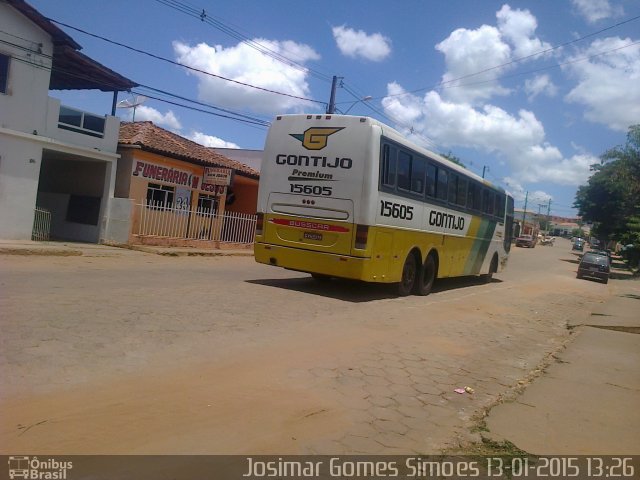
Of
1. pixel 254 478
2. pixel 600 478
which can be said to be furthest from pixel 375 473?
pixel 600 478

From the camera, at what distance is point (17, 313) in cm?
674

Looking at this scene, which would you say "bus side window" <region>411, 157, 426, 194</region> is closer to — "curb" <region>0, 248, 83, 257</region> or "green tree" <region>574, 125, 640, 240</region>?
"curb" <region>0, 248, 83, 257</region>

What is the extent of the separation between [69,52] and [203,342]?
14471 mm

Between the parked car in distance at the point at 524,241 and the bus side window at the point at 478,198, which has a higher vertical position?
the parked car in distance at the point at 524,241

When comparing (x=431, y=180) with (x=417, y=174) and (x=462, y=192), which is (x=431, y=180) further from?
(x=462, y=192)

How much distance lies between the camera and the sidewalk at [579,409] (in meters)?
4.38

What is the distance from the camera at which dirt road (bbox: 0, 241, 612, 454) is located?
400 centimetres

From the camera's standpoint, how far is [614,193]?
42.8 m

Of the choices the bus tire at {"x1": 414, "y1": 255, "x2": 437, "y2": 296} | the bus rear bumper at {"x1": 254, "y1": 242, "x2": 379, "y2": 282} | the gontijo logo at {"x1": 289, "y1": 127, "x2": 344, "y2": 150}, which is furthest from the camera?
the bus tire at {"x1": 414, "y1": 255, "x2": 437, "y2": 296}

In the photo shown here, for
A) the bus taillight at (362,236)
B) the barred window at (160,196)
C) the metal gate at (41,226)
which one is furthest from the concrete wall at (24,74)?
the bus taillight at (362,236)

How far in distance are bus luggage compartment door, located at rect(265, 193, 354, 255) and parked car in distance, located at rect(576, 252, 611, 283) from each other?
79.9ft

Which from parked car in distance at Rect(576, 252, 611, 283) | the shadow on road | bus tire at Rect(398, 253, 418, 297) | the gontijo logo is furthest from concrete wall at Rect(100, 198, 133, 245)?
parked car in distance at Rect(576, 252, 611, 283)

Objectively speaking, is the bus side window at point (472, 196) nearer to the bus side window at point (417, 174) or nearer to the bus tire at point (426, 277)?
the bus tire at point (426, 277)

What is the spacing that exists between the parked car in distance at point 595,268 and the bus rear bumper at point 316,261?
2381cm
